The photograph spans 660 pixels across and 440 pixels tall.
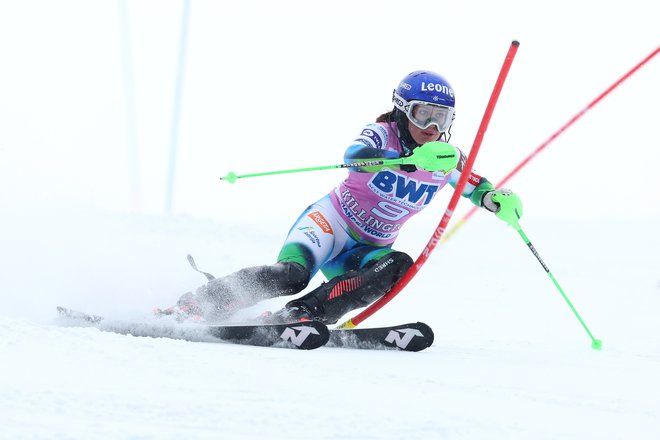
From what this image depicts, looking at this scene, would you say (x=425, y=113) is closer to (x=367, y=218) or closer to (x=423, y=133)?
(x=423, y=133)

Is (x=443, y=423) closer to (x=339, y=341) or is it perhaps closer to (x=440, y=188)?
(x=339, y=341)

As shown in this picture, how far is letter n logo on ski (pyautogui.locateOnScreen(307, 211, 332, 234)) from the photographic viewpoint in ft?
13.2

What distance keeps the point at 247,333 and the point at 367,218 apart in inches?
48.5

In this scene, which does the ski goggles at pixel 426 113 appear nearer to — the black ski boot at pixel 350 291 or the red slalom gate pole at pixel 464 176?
the red slalom gate pole at pixel 464 176

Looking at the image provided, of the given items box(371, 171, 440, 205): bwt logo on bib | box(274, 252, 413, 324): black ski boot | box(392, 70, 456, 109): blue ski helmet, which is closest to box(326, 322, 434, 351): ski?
box(274, 252, 413, 324): black ski boot

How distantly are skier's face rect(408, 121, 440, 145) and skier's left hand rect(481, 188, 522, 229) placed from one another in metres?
0.48

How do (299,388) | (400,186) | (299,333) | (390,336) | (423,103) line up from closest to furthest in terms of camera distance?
(299,388), (299,333), (390,336), (423,103), (400,186)

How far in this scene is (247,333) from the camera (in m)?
3.01

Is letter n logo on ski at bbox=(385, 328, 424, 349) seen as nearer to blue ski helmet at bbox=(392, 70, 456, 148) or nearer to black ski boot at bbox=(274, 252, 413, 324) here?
black ski boot at bbox=(274, 252, 413, 324)

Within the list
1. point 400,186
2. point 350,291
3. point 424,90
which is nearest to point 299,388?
point 350,291

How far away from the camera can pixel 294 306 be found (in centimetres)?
339

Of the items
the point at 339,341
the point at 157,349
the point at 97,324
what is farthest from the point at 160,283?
the point at 157,349

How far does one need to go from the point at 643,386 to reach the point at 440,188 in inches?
63.4

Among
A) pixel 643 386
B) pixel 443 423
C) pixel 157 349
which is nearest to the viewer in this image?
pixel 443 423
